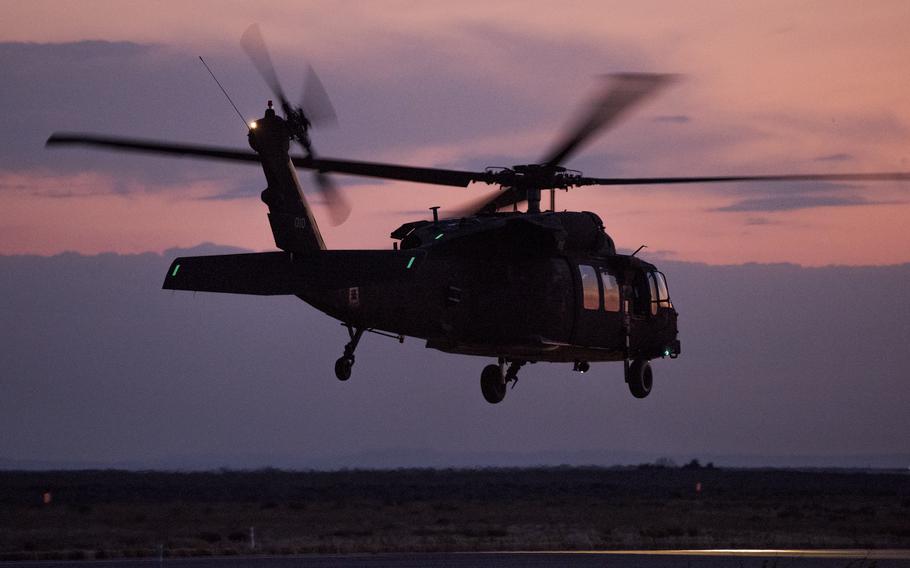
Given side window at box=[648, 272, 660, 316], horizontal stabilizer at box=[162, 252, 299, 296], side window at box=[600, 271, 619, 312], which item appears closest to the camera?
horizontal stabilizer at box=[162, 252, 299, 296]

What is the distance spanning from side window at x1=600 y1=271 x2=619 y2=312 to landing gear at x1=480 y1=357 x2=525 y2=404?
233 centimetres

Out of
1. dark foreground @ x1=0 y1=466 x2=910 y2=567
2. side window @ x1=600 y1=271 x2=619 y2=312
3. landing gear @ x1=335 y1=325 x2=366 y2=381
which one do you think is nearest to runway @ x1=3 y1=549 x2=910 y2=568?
dark foreground @ x1=0 y1=466 x2=910 y2=567

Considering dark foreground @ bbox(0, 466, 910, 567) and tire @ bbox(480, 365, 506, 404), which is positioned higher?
tire @ bbox(480, 365, 506, 404)

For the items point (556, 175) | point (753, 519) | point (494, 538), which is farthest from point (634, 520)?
point (556, 175)

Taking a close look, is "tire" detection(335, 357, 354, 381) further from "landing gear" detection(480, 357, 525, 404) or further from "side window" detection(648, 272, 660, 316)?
"side window" detection(648, 272, 660, 316)

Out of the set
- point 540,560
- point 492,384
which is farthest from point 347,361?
point 540,560

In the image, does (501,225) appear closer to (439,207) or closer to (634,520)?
(439,207)

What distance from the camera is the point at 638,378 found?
30312mm

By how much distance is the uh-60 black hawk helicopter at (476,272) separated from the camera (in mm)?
→ 22828

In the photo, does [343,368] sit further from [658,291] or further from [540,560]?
[540,560]

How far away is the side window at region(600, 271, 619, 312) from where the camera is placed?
29078 millimetres

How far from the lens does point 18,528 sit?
73.8 m

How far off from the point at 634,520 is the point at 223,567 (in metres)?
41.7

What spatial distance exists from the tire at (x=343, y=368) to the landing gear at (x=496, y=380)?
20.8ft
